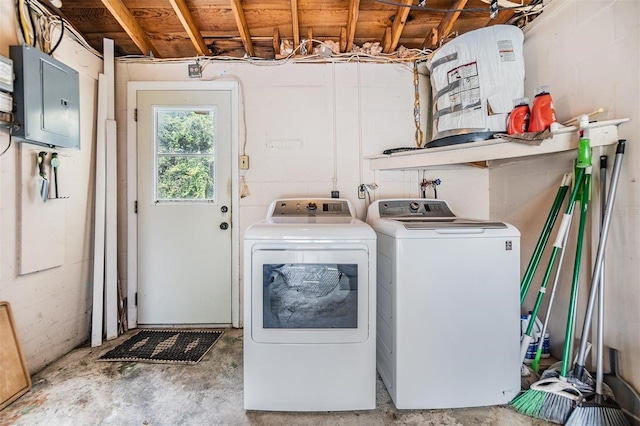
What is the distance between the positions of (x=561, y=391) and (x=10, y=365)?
2.92 metres

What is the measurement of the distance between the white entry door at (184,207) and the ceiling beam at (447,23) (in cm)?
178

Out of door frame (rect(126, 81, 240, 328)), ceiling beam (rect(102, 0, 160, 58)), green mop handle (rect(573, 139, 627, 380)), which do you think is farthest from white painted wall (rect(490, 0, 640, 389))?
ceiling beam (rect(102, 0, 160, 58))

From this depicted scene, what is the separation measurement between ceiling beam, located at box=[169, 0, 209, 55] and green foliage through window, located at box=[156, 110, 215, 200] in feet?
1.72

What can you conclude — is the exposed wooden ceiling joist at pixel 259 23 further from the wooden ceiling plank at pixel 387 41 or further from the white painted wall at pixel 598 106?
the white painted wall at pixel 598 106

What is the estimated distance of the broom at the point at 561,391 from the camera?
1.41 meters

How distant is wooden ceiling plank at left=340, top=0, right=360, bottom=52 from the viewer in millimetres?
1983

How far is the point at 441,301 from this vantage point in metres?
1.53

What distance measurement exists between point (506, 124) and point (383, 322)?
140cm

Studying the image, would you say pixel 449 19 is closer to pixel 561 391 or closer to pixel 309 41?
pixel 309 41

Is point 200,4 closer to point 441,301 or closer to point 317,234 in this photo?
point 317,234

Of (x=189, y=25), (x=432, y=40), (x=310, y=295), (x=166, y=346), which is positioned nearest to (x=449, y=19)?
(x=432, y=40)

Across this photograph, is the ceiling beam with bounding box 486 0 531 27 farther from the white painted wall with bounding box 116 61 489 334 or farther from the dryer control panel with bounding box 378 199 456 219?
the dryer control panel with bounding box 378 199 456 219

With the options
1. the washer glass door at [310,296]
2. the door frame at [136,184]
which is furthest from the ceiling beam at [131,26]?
the washer glass door at [310,296]

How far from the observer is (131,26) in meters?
2.17
